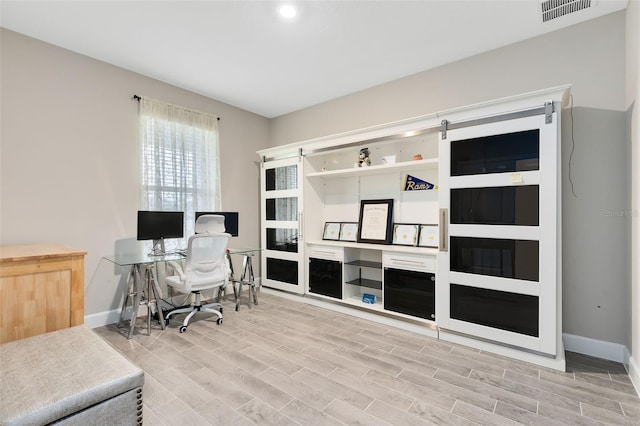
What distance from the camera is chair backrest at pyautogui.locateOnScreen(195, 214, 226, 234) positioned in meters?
3.52

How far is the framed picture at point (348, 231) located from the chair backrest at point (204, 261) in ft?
5.25

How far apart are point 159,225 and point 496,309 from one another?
3.66 m

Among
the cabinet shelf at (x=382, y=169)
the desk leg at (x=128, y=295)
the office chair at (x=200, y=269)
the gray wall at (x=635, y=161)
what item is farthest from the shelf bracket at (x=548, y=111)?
the desk leg at (x=128, y=295)

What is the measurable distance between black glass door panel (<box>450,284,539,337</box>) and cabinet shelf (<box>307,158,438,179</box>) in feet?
4.32

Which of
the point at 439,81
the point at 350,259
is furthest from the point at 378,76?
the point at 350,259

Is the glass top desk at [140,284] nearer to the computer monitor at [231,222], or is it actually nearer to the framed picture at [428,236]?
the computer monitor at [231,222]

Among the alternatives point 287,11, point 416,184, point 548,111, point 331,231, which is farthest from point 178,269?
point 548,111

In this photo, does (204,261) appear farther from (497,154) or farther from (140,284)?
(497,154)

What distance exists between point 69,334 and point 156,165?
2433 millimetres

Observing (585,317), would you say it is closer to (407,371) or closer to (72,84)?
(407,371)

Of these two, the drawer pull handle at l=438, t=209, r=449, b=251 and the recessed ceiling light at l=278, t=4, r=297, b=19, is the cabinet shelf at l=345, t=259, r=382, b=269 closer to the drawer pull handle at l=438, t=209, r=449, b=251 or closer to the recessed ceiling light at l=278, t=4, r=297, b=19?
the drawer pull handle at l=438, t=209, r=449, b=251

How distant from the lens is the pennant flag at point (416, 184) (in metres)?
3.62

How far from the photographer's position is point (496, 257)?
8.93 ft

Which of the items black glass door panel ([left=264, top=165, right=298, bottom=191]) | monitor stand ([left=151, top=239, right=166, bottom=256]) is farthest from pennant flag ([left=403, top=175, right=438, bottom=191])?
monitor stand ([left=151, top=239, right=166, bottom=256])
